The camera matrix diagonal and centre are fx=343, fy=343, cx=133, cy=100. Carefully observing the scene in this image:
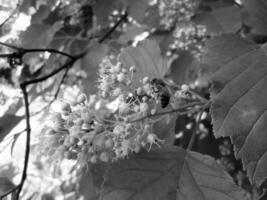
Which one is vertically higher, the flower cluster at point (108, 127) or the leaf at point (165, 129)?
the flower cluster at point (108, 127)

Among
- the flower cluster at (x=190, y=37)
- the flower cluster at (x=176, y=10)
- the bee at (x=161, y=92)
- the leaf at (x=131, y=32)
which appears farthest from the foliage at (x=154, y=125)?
the leaf at (x=131, y=32)

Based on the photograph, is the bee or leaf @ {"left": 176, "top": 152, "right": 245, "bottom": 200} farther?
the bee

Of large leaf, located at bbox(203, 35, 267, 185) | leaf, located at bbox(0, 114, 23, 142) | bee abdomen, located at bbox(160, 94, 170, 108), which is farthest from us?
leaf, located at bbox(0, 114, 23, 142)

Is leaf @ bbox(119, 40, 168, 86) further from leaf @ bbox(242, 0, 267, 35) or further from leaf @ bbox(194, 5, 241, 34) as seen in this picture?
leaf @ bbox(194, 5, 241, 34)

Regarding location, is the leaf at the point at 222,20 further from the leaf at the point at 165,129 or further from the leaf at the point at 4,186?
the leaf at the point at 4,186

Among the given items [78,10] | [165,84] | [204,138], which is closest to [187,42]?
[204,138]

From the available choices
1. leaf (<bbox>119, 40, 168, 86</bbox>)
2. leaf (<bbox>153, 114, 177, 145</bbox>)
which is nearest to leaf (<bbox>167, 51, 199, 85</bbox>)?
leaf (<bbox>119, 40, 168, 86</bbox>)

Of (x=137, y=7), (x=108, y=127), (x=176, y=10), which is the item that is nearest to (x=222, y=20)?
(x=176, y=10)
